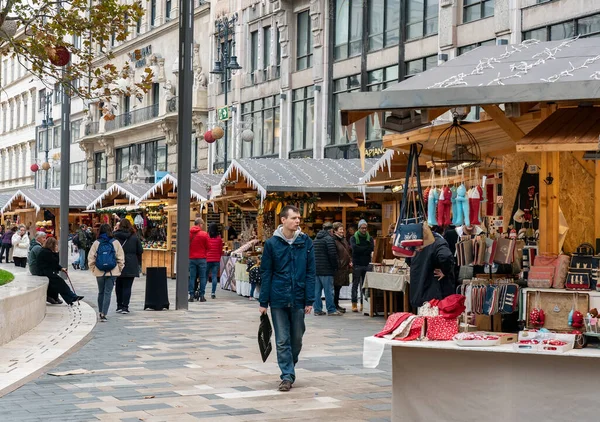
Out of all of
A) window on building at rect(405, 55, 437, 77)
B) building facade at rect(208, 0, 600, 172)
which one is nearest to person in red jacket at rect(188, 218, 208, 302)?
building facade at rect(208, 0, 600, 172)

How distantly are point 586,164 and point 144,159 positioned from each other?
4607 cm

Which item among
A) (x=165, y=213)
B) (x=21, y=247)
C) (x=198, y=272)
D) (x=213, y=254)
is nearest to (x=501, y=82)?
(x=198, y=272)

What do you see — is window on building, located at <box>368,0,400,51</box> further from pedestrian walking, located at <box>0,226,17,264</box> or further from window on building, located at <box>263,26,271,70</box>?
pedestrian walking, located at <box>0,226,17,264</box>

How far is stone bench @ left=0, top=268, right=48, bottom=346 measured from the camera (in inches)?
568

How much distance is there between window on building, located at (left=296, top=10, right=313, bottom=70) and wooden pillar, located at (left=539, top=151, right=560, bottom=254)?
29287mm

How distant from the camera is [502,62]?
899 centimetres

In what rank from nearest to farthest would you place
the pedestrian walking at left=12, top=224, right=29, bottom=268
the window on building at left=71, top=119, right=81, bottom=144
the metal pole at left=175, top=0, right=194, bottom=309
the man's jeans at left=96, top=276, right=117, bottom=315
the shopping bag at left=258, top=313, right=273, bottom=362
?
the shopping bag at left=258, top=313, right=273, bottom=362 → the man's jeans at left=96, top=276, right=117, bottom=315 → the metal pole at left=175, top=0, right=194, bottom=309 → the pedestrian walking at left=12, top=224, right=29, bottom=268 → the window on building at left=71, top=119, right=81, bottom=144

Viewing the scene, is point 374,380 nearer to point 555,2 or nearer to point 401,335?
point 401,335

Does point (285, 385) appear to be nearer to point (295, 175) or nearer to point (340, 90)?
point (295, 175)

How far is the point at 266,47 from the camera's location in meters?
42.8

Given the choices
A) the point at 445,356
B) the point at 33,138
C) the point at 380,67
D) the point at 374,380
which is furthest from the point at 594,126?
the point at 33,138

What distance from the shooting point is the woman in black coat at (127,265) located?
19.8m

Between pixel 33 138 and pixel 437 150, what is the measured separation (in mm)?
66282

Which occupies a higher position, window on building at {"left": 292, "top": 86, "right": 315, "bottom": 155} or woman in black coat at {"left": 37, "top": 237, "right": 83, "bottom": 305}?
window on building at {"left": 292, "top": 86, "right": 315, "bottom": 155}
